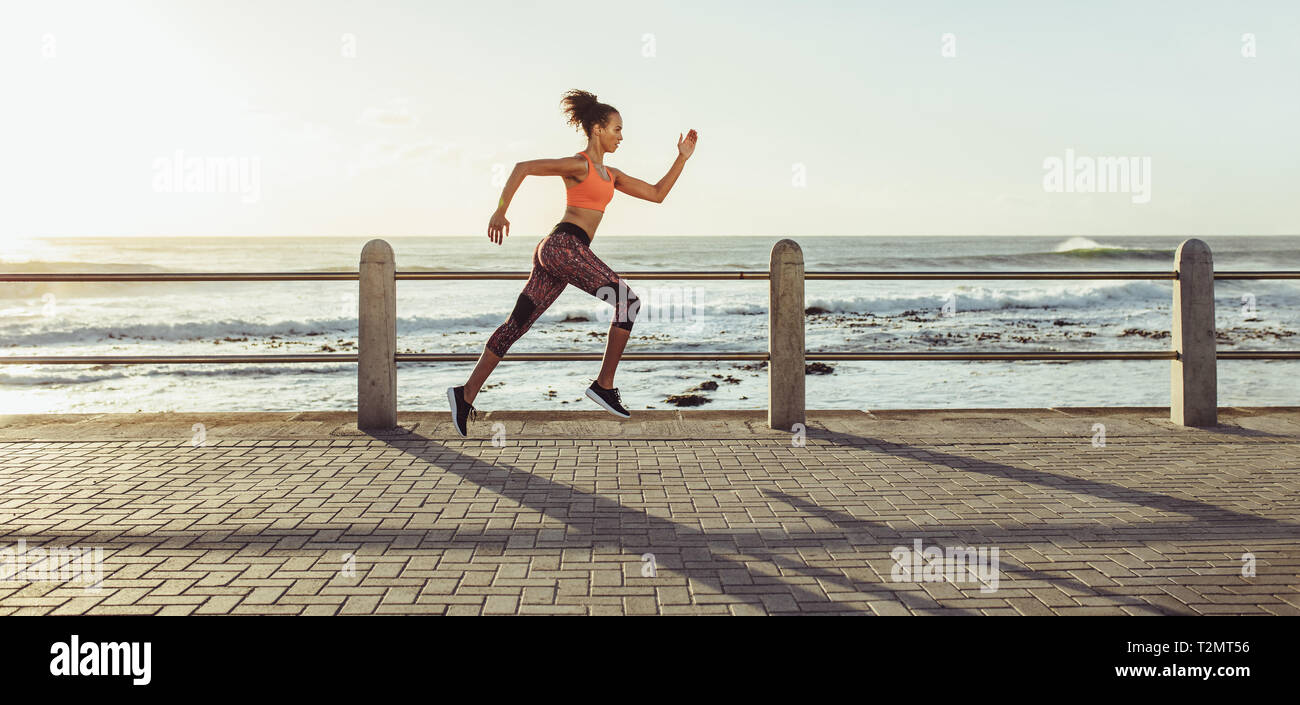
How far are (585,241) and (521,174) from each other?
62 cm

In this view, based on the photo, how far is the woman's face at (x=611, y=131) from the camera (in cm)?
661

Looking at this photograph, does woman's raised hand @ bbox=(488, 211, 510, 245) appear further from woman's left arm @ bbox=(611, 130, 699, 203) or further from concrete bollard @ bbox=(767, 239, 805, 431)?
concrete bollard @ bbox=(767, 239, 805, 431)

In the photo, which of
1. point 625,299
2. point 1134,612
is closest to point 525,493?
point 625,299

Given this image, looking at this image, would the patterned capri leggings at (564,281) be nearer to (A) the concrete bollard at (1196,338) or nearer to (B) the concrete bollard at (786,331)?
(B) the concrete bollard at (786,331)

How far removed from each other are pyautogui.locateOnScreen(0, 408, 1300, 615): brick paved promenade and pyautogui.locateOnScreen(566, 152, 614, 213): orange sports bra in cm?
169

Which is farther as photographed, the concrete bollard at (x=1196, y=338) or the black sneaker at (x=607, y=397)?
the concrete bollard at (x=1196, y=338)

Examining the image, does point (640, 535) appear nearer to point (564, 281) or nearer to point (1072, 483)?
point (564, 281)

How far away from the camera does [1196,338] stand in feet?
25.7

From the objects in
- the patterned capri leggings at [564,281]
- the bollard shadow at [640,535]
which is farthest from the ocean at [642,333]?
the bollard shadow at [640,535]

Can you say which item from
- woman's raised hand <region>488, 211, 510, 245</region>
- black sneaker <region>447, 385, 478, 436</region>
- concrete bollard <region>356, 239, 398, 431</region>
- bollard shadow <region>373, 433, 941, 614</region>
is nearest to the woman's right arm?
woman's raised hand <region>488, 211, 510, 245</region>

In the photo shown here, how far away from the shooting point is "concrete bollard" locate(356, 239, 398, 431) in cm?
758

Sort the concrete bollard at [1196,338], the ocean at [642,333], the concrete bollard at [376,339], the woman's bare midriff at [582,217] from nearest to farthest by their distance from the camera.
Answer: the woman's bare midriff at [582,217] → the concrete bollard at [376,339] → the concrete bollard at [1196,338] → the ocean at [642,333]

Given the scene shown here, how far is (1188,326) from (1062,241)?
7868cm
